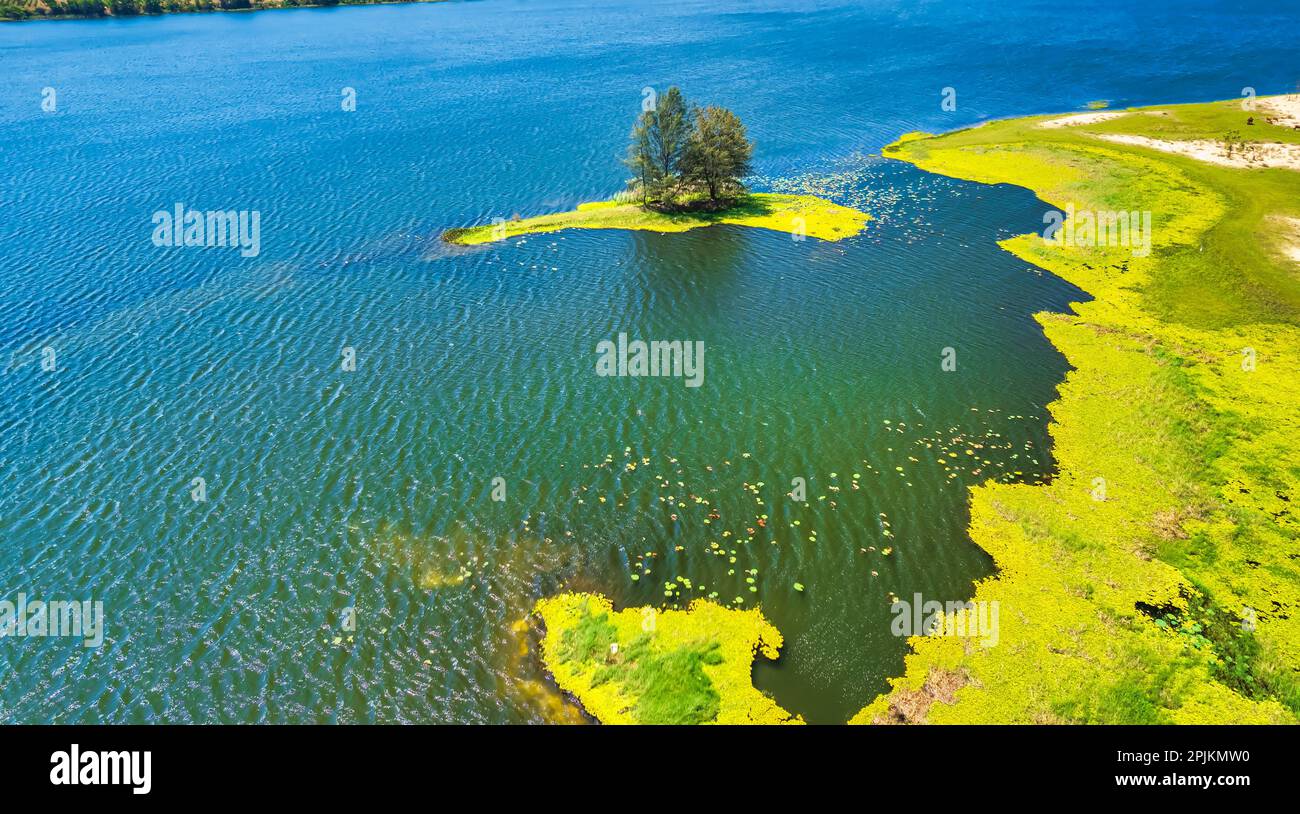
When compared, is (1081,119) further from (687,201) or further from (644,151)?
(644,151)

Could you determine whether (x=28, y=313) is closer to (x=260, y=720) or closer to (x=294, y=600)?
(x=294, y=600)

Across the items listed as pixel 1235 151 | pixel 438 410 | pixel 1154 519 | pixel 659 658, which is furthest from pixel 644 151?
pixel 1235 151

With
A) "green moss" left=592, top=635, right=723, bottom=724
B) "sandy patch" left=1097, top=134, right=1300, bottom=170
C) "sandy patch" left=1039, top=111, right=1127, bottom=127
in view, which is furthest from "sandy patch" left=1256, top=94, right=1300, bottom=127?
"green moss" left=592, top=635, right=723, bottom=724

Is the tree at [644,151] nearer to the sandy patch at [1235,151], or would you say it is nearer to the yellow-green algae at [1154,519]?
the yellow-green algae at [1154,519]

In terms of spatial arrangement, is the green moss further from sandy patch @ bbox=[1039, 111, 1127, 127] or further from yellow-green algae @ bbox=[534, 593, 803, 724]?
sandy patch @ bbox=[1039, 111, 1127, 127]

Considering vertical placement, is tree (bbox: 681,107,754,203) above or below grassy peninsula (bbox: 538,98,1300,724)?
above

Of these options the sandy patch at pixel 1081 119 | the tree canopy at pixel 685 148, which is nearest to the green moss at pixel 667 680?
the tree canopy at pixel 685 148
